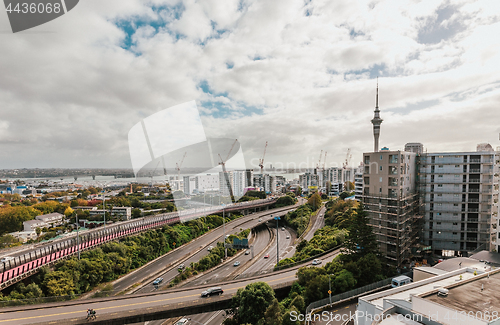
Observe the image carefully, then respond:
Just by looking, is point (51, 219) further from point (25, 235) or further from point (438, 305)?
point (438, 305)

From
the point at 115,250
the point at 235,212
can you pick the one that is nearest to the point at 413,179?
the point at 115,250

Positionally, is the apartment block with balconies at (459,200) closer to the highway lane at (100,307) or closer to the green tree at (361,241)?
the green tree at (361,241)

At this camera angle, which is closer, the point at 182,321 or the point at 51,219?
the point at 182,321

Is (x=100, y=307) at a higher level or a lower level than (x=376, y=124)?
lower

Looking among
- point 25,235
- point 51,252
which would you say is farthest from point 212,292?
point 25,235

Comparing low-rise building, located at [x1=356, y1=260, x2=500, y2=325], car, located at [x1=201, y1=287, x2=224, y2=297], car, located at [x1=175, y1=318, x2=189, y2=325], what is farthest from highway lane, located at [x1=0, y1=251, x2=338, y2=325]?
low-rise building, located at [x1=356, y1=260, x2=500, y2=325]

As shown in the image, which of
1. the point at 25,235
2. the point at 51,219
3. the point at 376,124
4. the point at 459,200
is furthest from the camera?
the point at 376,124

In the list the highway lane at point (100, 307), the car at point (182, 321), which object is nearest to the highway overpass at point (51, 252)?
the highway lane at point (100, 307)

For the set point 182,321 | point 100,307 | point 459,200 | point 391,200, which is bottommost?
point 182,321
